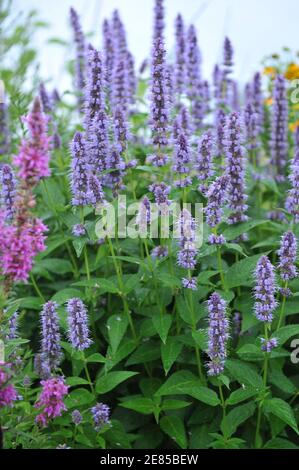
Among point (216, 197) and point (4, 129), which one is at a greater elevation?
point (4, 129)

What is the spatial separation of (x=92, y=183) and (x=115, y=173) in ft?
1.38

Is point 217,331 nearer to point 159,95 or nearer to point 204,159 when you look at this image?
point 204,159

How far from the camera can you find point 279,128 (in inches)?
228

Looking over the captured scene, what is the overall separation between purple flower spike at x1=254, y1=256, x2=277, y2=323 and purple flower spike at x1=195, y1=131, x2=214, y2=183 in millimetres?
799

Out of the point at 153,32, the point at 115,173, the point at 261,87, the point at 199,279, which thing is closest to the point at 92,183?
the point at 115,173

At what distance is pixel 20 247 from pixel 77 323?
982 millimetres

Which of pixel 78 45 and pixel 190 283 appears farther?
pixel 78 45

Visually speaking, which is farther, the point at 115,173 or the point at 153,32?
the point at 153,32

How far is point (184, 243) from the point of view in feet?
12.5

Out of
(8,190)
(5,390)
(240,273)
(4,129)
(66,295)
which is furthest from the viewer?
(4,129)

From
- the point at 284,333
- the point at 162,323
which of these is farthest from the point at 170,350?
the point at 284,333

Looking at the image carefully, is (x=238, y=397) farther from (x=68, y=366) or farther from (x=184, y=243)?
(x=68, y=366)

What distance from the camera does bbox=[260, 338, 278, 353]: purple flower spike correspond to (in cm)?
387
